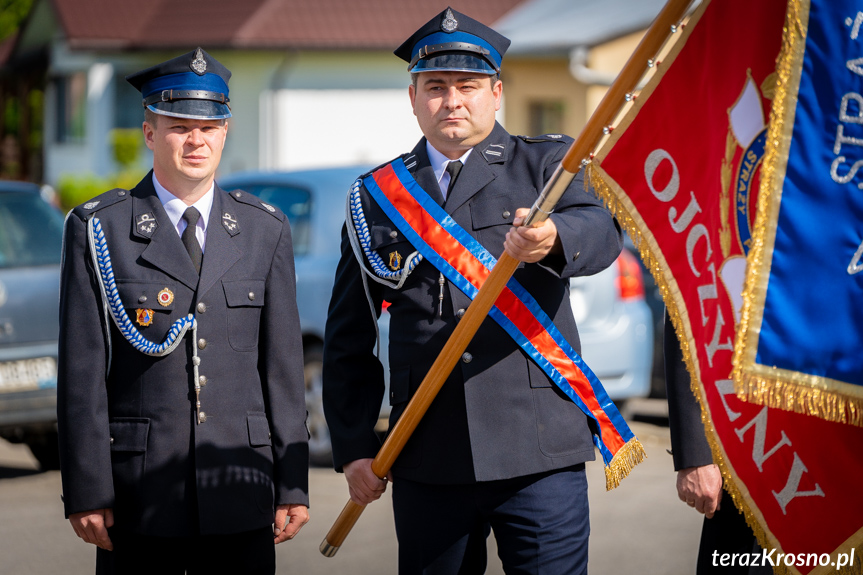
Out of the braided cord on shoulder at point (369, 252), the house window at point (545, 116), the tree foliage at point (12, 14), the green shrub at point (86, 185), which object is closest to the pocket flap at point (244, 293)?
the braided cord on shoulder at point (369, 252)

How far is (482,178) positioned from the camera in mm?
3055

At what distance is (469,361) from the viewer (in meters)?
2.97

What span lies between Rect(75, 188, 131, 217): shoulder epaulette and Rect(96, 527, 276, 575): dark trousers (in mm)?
857

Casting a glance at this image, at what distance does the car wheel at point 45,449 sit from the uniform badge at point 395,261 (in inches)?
177

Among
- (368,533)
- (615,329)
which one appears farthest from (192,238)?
(615,329)

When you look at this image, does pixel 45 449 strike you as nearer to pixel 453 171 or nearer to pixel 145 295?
pixel 145 295

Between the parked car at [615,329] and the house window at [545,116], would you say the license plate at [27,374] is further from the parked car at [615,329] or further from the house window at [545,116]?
the house window at [545,116]

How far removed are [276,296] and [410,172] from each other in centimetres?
52

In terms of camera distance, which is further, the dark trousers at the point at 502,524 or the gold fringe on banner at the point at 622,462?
the gold fringe on banner at the point at 622,462

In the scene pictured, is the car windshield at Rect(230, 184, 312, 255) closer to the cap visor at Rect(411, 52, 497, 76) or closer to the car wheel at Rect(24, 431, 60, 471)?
the car wheel at Rect(24, 431, 60, 471)

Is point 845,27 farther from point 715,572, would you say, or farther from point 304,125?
point 304,125

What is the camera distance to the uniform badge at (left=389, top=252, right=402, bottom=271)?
3.07 meters

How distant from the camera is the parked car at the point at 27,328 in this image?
6223mm

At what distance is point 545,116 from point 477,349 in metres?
19.8
